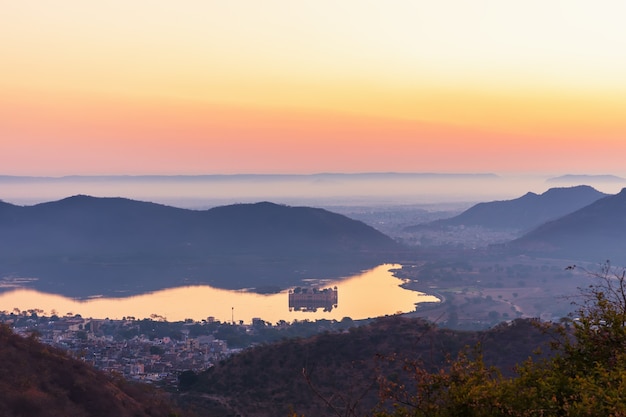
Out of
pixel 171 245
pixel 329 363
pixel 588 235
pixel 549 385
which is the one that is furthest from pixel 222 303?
pixel 588 235

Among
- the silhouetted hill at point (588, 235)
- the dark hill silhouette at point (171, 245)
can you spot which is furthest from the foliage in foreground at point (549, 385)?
the silhouetted hill at point (588, 235)

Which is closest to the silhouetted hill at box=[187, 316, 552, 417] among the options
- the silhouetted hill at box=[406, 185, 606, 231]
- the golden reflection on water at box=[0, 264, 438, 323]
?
the golden reflection on water at box=[0, 264, 438, 323]

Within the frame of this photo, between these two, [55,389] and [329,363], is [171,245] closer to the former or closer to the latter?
[329,363]

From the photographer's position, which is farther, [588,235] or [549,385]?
[588,235]

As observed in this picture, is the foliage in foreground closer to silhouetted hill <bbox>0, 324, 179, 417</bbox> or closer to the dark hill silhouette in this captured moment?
silhouetted hill <bbox>0, 324, 179, 417</bbox>

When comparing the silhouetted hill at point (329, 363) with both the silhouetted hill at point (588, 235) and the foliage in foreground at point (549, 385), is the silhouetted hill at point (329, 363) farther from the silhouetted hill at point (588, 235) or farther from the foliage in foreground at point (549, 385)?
the silhouetted hill at point (588, 235)
